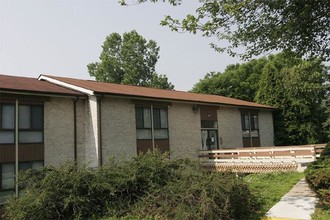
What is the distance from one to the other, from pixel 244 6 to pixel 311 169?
5110 millimetres

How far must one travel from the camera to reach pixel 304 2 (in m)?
11.3

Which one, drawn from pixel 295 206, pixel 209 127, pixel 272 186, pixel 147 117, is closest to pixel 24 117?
pixel 147 117

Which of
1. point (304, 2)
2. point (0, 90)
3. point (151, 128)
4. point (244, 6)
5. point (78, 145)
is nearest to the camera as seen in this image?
point (244, 6)

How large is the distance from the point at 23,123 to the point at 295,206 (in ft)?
37.0

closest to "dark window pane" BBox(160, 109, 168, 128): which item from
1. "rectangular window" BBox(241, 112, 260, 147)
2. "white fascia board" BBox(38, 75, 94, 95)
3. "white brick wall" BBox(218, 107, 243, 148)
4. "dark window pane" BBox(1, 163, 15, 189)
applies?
"white fascia board" BBox(38, 75, 94, 95)

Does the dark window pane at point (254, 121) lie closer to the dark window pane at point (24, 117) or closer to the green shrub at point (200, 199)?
the dark window pane at point (24, 117)

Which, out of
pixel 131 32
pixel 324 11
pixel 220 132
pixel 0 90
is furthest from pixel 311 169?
pixel 131 32

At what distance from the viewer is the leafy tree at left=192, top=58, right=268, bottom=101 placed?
44.3 metres

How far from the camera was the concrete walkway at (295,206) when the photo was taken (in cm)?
931

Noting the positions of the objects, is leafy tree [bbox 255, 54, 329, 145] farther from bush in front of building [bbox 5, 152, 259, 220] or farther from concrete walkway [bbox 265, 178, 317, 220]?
bush in front of building [bbox 5, 152, 259, 220]

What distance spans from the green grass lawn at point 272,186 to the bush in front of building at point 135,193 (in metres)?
0.86

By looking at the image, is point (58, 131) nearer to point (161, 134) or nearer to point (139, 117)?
point (139, 117)

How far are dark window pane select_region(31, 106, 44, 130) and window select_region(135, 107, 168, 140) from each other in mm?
5347

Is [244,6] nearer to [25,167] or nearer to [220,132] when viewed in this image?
[25,167]
